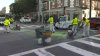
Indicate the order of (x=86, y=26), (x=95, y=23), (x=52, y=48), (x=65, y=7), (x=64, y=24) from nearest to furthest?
(x=52, y=48), (x=86, y=26), (x=64, y=24), (x=95, y=23), (x=65, y=7)

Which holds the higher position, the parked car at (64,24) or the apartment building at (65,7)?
the apartment building at (65,7)

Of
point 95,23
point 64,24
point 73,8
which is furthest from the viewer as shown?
point 73,8

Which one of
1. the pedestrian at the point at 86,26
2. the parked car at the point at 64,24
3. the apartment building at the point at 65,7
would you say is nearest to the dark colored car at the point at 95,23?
the parked car at the point at 64,24

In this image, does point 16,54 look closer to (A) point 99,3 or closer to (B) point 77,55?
(B) point 77,55

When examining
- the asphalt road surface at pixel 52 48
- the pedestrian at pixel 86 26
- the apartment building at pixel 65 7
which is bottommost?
the asphalt road surface at pixel 52 48

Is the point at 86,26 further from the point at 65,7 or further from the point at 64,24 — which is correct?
the point at 65,7

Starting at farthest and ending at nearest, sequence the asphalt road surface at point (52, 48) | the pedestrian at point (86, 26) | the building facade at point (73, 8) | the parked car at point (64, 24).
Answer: the building facade at point (73, 8)
the parked car at point (64, 24)
the pedestrian at point (86, 26)
the asphalt road surface at point (52, 48)

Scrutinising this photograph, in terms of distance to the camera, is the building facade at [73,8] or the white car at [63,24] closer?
the white car at [63,24]

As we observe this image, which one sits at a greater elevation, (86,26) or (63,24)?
(86,26)

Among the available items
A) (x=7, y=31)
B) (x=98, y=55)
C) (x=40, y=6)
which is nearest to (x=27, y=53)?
(x=98, y=55)

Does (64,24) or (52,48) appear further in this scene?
(64,24)

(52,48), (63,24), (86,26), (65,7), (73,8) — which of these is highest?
(65,7)

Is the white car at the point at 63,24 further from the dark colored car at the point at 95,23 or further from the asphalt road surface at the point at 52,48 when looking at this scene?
the asphalt road surface at the point at 52,48

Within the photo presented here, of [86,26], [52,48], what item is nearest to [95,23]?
[86,26]
